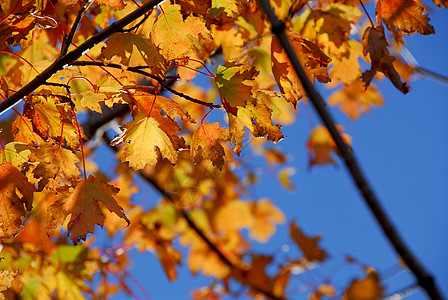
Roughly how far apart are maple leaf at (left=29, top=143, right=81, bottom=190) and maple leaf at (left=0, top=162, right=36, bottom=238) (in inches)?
2.5

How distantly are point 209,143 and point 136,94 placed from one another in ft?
0.70

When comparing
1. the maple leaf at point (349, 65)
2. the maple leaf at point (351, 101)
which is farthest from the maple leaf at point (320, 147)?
the maple leaf at point (349, 65)

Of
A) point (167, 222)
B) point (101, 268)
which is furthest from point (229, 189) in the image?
point (101, 268)

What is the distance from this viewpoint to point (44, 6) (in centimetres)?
115

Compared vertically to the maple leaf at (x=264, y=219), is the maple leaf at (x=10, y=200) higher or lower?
higher

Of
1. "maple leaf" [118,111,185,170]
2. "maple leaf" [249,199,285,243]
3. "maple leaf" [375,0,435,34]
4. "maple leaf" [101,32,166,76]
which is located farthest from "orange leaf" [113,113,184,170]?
"maple leaf" [249,199,285,243]

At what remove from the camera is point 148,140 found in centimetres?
105

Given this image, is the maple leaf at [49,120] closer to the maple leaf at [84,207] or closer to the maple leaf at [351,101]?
the maple leaf at [84,207]

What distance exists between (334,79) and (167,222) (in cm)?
200

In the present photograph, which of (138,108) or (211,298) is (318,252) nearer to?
(211,298)

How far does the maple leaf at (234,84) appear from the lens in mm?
1004

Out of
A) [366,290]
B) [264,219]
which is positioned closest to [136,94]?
[366,290]

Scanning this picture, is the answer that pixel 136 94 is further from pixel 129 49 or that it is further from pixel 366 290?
pixel 366 290

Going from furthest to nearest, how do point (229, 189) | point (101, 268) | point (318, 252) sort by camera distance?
point (229, 189) < point (318, 252) < point (101, 268)
